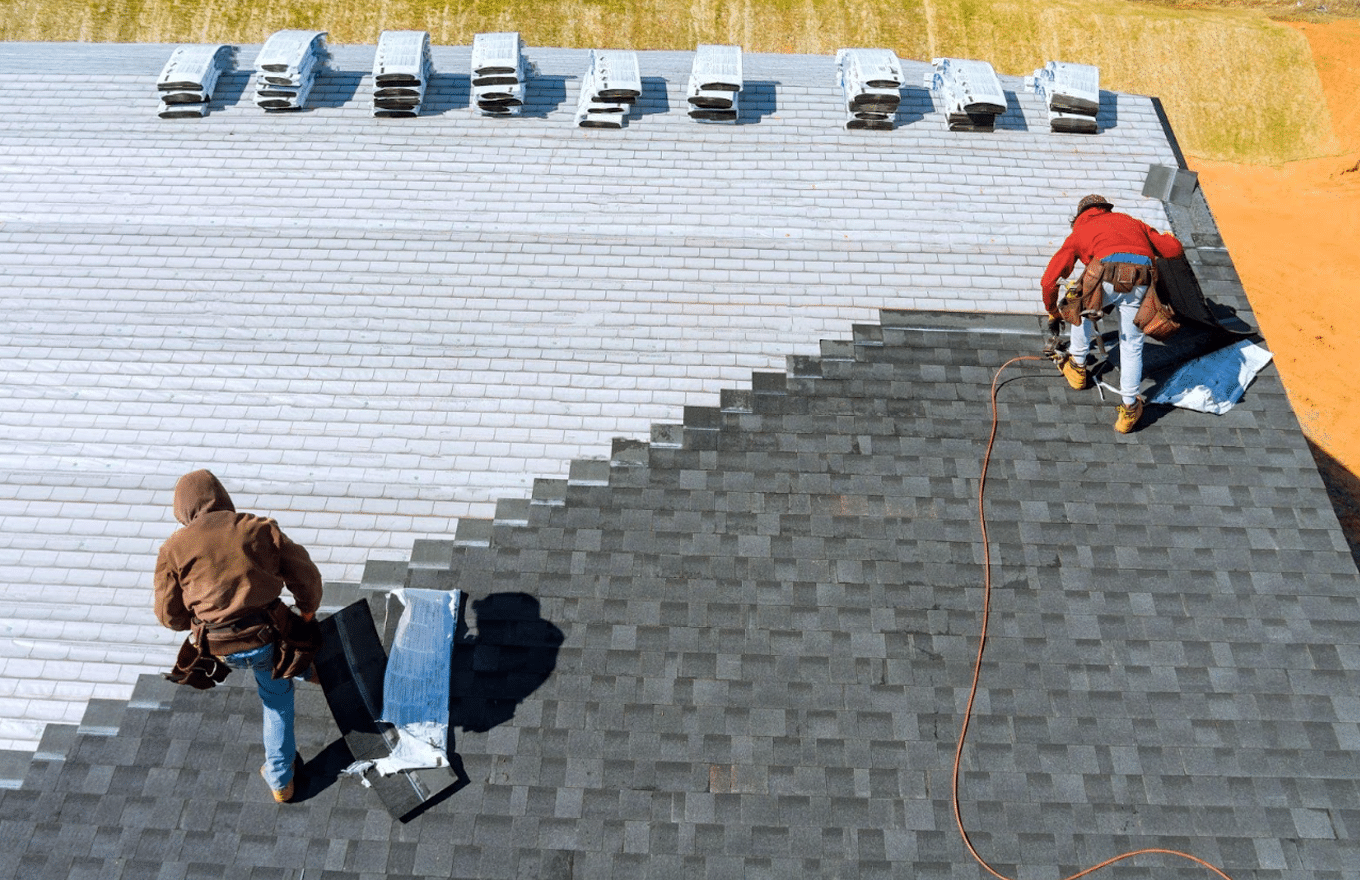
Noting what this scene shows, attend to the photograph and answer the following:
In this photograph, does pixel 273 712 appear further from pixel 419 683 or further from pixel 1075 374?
pixel 1075 374

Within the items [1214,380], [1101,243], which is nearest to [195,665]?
[1101,243]

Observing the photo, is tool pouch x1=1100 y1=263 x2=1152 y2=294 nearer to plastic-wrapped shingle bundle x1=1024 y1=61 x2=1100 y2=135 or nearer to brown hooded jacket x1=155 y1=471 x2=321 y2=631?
plastic-wrapped shingle bundle x1=1024 y1=61 x2=1100 y2=135

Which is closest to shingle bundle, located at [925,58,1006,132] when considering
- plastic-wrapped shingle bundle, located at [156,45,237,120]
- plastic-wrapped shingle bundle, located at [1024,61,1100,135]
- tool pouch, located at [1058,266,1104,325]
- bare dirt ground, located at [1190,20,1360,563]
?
plastic-wrapped shingle bundle, located at [1024,61,1100,135]

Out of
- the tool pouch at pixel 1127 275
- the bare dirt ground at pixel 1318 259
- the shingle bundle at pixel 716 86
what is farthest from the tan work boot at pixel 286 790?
the bare dirt ground at pixel 1318 259

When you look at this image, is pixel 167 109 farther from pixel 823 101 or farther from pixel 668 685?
pixel 668 685

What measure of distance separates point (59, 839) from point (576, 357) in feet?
19.9

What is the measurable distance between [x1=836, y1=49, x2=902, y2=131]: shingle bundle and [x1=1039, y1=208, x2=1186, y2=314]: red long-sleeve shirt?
3734 mm

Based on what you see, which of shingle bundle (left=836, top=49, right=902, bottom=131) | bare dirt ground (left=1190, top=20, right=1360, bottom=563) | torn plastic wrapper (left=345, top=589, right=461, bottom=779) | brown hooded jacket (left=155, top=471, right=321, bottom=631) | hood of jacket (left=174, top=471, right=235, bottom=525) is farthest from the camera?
bare dirt ground (left=1190, top=20, right=1360, bottom=563)

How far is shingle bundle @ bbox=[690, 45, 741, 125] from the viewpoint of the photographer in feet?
40.0

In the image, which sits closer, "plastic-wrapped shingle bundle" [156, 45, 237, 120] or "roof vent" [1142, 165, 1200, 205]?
"roof vent" [1142, 165, 1200, 205]

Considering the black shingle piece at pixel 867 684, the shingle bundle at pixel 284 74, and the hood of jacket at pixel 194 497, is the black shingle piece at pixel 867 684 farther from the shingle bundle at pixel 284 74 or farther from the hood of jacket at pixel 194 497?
the shingle bundle at pixel 284 74

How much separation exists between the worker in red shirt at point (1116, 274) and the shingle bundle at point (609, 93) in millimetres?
6090

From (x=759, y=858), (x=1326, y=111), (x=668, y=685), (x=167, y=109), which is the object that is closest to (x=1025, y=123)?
(x=668, y=685)

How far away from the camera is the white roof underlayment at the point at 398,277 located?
28.8ft
